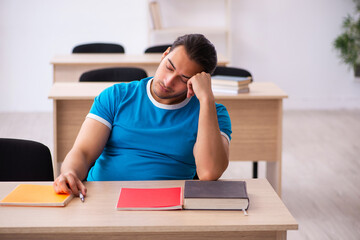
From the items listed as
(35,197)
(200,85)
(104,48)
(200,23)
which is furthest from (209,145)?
(200,23)

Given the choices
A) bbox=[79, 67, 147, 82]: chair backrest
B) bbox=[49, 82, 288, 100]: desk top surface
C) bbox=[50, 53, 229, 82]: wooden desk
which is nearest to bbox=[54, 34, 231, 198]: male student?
bbox=[49, 82, 288, 100]: desk top surface

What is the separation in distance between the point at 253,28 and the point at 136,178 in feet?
15.1

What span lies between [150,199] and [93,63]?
3006 mm

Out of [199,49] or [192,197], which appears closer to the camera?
[192,197]

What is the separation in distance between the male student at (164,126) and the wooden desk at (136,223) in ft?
0.98

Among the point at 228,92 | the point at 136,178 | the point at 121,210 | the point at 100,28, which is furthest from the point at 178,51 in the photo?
the point at 100,28

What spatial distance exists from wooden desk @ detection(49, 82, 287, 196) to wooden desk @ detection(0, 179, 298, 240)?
1.64m

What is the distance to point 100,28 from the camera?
601 centimetres

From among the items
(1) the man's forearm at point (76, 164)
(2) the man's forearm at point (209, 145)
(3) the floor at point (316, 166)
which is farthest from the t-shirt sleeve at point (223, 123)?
(3) the floor at point (316, 166)

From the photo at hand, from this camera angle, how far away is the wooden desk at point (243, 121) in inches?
124

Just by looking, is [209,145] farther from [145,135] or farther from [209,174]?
[145,135]

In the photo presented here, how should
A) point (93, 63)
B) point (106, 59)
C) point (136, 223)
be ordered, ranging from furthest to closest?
point (106, 59) < point (93, 63) < point (136, 223)

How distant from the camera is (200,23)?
6.09m

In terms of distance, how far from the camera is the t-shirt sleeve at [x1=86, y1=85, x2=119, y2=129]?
6.18 feet
